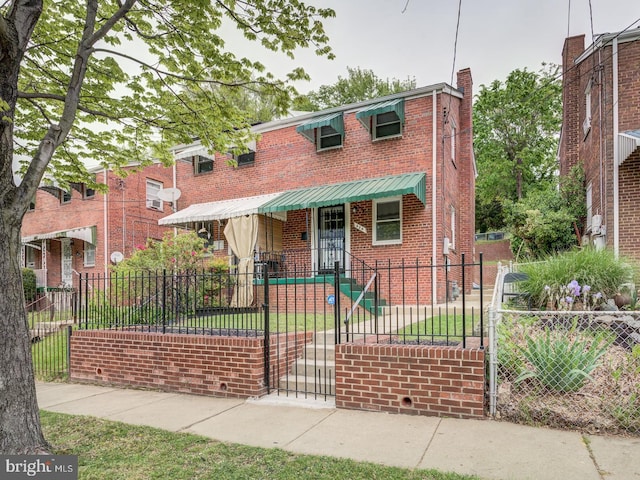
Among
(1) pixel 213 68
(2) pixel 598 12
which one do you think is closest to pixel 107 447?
(1) pixel 213 68

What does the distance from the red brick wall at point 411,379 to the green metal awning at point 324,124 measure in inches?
340

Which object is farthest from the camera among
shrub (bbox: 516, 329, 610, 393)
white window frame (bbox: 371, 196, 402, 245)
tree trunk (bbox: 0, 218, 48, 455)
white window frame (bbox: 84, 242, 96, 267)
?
white window frame (bbox: 84, 242, 96, 267)

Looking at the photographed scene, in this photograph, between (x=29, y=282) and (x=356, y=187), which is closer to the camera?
(x=356, y=187)

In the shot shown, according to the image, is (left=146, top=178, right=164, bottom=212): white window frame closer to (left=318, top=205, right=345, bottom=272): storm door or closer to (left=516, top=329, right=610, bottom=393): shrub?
(left=318, top=205, right=345, bottom=272): storm door

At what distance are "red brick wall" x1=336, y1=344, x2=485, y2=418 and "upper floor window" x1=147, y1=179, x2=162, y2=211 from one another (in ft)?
54.3

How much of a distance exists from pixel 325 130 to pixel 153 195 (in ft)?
33.0

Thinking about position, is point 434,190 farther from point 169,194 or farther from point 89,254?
point 89,254

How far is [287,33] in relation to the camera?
5871mm

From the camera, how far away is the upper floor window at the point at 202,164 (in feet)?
52.6

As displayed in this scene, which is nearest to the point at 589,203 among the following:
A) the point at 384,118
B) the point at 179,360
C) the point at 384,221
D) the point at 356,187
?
the point at 384,221

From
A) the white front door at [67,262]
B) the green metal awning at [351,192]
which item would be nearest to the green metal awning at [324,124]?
the green metal awning at [351,192]

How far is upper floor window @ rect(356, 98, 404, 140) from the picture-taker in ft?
38.7

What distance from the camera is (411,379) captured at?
16.4ft

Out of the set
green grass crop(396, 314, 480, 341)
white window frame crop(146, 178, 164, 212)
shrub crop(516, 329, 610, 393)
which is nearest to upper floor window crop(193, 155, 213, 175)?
white window frame crop(146, 178, 164, 212)
